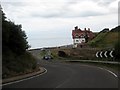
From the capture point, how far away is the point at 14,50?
140 feet

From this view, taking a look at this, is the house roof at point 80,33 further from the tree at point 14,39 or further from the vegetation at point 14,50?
the tree at point 14,39

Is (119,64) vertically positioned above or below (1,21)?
below

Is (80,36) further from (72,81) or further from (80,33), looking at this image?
(72,81)

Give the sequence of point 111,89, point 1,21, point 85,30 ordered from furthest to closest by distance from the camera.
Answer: point 85,30 → point 1,21 → point 111,89

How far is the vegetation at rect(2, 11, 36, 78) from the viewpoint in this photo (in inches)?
1427

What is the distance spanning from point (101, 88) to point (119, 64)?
75.1 feet

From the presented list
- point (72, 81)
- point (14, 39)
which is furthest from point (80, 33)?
point (72, 81)

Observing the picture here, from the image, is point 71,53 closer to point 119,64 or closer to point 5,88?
point 119,64

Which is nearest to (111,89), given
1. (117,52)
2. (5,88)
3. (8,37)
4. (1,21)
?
(5,88)

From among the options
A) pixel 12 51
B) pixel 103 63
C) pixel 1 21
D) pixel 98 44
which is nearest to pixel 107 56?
pixel 103 63

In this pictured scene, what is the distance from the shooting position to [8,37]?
39.5 m

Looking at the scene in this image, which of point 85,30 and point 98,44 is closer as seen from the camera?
point 98,44

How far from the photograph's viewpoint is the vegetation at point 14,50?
119ft

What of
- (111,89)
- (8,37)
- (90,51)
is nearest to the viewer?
(111,89)
